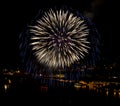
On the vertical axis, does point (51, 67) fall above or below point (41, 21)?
below

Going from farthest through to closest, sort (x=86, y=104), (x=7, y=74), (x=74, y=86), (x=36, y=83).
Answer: (x=7, y=74) → (x=36, y=83) → (x=74, y=86) → (x=86, y=104)

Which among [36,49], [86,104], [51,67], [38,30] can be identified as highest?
[38,30]

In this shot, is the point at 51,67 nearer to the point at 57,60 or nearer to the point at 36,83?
the point at 57,60

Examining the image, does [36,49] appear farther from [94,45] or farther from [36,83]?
[36,83]

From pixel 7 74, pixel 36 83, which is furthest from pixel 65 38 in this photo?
pixel 7 74

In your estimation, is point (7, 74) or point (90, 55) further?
point (7, 74)

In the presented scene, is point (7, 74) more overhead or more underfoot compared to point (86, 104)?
more overhead

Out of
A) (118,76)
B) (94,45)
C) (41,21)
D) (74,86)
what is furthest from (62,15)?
(118,76)

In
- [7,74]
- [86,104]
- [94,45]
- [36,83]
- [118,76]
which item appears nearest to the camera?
[94,45]

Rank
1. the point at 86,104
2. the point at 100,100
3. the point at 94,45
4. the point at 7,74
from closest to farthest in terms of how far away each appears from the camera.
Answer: the point at 94,45 → the point at 86,104 → the point at 100,100 → the point at 7,74
